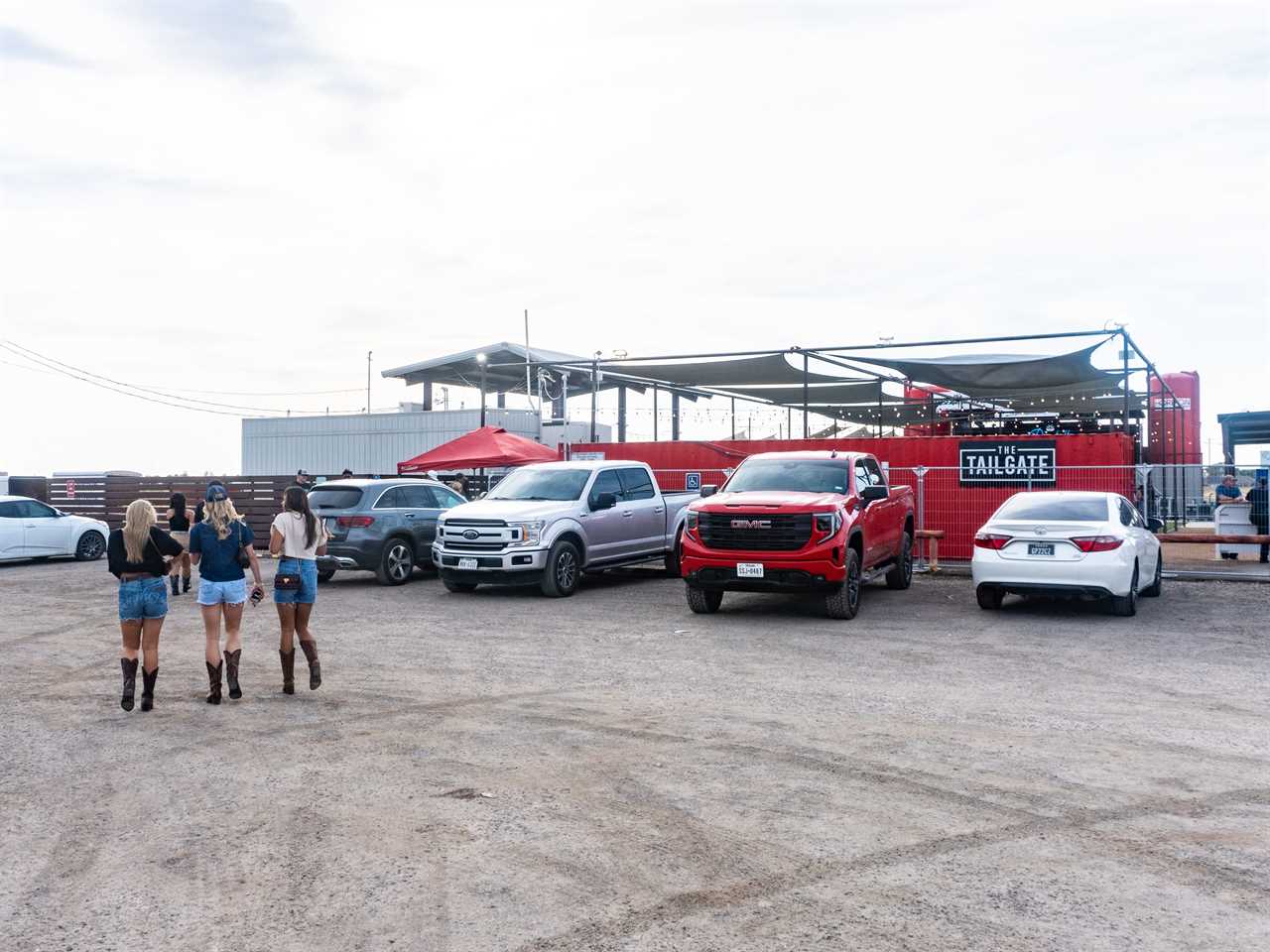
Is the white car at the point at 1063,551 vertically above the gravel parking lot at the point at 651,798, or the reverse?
the white car at the point at 1063,551

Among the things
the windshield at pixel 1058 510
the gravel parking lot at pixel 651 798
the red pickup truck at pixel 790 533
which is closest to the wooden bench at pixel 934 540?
the red pickup truck at pixel 790 533

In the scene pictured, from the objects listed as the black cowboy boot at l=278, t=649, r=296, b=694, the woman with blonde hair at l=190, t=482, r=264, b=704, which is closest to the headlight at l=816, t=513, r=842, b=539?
the black cowboy boot at l=278, t=649, r=296, b=694

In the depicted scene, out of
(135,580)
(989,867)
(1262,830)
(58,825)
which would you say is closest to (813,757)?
(989,867)

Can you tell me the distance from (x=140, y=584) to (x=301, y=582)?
1159 mm

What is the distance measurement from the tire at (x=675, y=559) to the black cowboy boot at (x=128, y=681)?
10123mm

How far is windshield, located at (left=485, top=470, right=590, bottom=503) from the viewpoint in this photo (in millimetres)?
16062

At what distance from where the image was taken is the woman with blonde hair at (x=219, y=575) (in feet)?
27.2

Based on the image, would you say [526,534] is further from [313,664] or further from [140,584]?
[140,584]

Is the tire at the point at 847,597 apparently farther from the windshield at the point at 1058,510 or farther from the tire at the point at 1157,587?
the tire at the point at 1157,587

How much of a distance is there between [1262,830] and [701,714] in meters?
3.55

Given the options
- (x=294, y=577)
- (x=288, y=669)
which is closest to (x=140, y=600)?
(x=294, y=577)

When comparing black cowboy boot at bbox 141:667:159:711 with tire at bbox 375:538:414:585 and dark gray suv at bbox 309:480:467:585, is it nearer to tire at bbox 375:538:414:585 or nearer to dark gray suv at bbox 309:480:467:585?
dark gray suv at bbox 309:480:467:585

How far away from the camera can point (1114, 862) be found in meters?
4.69

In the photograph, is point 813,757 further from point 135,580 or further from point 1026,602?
point 1026,602
